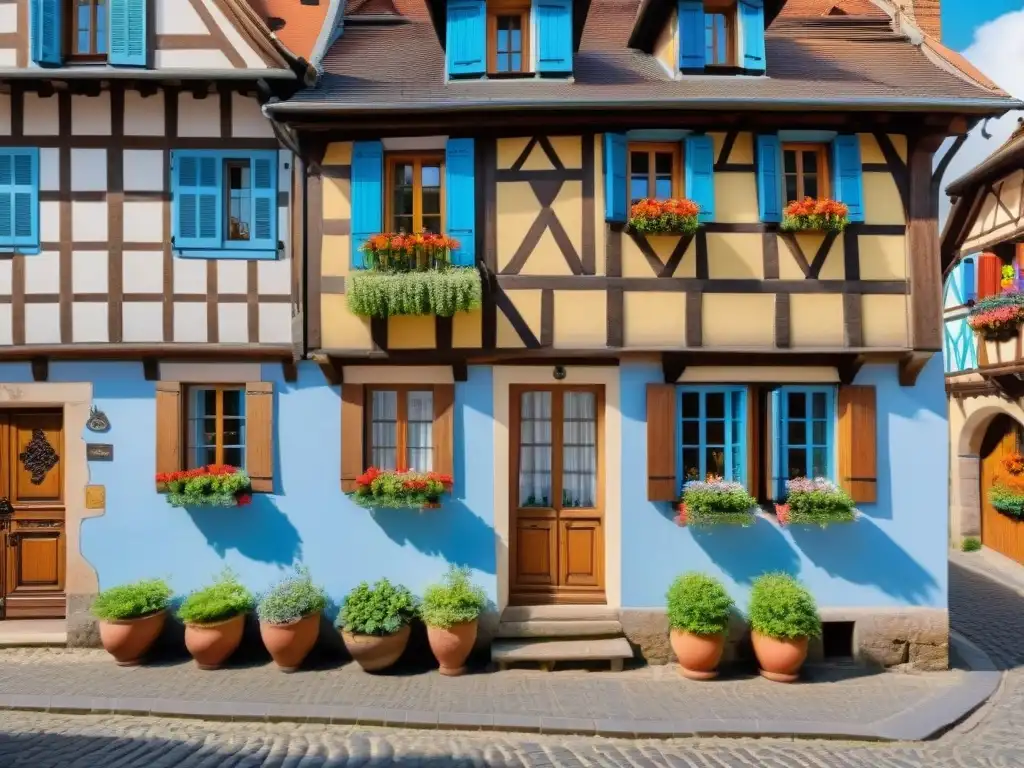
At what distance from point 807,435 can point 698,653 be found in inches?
110

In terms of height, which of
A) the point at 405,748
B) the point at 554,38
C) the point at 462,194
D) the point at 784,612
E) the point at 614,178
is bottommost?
the point at 405,748

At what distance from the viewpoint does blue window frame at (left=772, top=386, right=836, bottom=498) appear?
773cm

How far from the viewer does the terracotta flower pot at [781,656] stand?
697 centimetres

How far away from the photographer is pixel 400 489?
7.32 metres

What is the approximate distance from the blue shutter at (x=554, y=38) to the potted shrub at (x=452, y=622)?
6032 millimetres

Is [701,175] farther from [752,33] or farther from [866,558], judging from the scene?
[866,558]

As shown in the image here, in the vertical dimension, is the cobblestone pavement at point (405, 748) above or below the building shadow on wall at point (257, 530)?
below

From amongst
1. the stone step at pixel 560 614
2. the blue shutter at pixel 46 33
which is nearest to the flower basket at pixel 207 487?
the stone step at pixel 560 614

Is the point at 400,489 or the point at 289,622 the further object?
the point at 400,489

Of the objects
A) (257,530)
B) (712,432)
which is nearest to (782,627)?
(712,432)

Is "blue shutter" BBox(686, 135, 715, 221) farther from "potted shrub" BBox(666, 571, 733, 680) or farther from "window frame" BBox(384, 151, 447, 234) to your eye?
"potted shrub" BBox(666, 571, 733, 680)

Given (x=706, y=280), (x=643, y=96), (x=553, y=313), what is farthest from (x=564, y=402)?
(x=643, y=96)

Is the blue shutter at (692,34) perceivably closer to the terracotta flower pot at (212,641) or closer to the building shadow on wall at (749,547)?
the building shadow on wall at (749,547)

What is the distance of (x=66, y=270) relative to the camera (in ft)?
25.2
